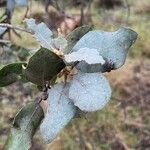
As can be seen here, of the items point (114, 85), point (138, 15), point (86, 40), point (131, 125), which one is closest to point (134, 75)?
point (114, 85)

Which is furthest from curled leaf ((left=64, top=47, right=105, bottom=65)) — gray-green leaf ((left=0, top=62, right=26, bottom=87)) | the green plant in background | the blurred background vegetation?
the blurred background vegetation

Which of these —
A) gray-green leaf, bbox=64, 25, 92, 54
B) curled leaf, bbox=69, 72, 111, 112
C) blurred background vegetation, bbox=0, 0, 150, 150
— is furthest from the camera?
blurred background vegetation, bbox=0, 0, 150, 150

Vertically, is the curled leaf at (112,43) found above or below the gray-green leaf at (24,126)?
above

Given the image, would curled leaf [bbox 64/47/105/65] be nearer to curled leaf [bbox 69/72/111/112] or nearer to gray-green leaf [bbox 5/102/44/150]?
curled leaf [bbox 69/72/111/112]

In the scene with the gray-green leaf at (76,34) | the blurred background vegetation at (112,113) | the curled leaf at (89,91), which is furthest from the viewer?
the blurred background vegetation at (112,113)

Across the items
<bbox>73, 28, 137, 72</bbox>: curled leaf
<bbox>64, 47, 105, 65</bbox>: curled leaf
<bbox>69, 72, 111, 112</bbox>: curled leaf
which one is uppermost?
<bbox>64, 47, 105, 65</bbox>: curled leaf

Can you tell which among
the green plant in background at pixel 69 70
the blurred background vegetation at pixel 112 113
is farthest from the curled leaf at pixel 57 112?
the blurred background vegetation at pixel 112 113

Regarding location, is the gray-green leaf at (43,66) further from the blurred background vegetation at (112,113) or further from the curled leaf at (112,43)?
the blurred background vegetation at (112,113)

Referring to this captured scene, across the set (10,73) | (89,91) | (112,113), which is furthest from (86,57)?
(112,113)
